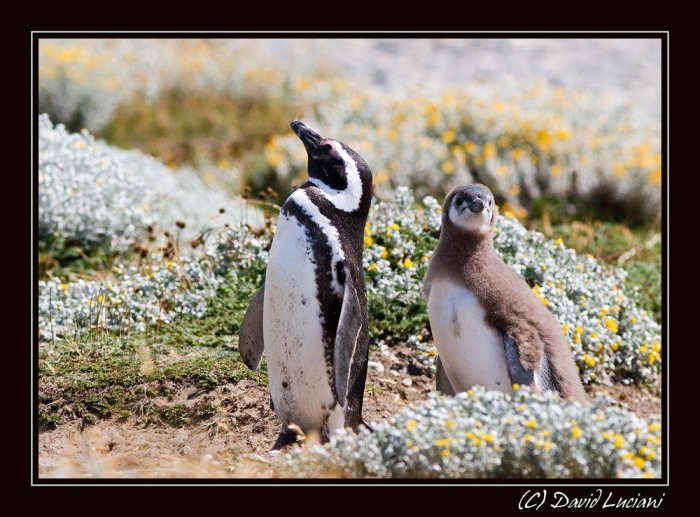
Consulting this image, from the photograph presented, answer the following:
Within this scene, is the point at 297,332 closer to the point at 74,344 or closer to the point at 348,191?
the point at 348,191

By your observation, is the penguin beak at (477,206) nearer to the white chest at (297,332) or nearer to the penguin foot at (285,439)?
the white chest at (297,332)

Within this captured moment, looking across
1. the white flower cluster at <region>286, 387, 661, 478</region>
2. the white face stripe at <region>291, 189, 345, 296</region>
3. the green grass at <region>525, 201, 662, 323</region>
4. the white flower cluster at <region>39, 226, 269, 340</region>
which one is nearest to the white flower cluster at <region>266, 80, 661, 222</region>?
the green grass at <region>525, 201, 662, 323</region>

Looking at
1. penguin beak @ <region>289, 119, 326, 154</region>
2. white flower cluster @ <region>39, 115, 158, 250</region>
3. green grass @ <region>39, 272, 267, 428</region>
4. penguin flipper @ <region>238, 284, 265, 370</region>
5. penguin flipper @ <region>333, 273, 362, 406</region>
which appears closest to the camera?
penguin flipper @ <region>333, 273, 362, 406</region>

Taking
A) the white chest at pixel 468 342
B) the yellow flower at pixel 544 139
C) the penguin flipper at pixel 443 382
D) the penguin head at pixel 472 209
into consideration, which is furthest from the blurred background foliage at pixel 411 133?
the white chest at pixel 468 342

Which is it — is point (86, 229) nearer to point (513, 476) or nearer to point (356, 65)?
point (513, 476)

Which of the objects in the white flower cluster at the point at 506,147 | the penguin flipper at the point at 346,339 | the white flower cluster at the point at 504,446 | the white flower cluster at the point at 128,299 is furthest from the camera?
the white flower cluster at the point at 506,147

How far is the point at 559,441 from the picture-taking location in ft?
13.2

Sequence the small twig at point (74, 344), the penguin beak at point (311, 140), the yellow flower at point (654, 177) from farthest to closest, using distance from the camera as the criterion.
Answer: the yellow flower at point (654, 177)
the small twig at point (74, 344)
the penguin beak at point (311, 140)

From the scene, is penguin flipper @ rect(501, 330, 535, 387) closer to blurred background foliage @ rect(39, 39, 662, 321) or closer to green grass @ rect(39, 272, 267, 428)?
green grass @ rect(39, 272, 267, 428)

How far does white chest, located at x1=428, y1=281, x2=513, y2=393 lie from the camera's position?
4.78 meters

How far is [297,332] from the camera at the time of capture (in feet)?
15.1

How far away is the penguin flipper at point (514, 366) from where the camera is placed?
4.64 metres

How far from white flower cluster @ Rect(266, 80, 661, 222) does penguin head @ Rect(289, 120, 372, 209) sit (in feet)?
17.2

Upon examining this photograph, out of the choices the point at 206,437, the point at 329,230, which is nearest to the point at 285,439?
the point at 206,437
